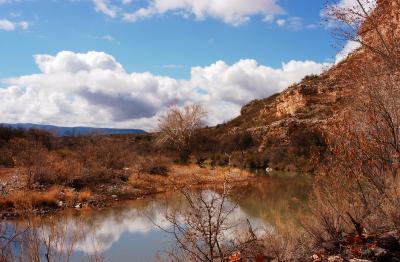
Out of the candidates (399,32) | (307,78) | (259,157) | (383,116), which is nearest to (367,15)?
(399,32)

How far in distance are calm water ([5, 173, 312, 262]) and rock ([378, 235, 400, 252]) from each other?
3.13 metres

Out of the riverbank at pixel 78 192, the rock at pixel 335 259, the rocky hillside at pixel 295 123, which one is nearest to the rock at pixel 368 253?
the rock at pixel 335 259

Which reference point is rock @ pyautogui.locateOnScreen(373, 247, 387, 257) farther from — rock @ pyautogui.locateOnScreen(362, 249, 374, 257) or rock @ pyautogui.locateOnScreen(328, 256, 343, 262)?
rock @ pyautogui.locateOnScreen(328, 256, 343, 262)

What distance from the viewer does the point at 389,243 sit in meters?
6.63

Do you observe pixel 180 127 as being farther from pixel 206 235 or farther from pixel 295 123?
pixel 206 235

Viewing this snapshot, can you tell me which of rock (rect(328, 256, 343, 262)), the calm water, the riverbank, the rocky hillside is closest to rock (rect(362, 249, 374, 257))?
rock (rect(328, 256, 343, 262))

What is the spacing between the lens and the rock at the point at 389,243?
6547 millimetres

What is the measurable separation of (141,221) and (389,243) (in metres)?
11.4

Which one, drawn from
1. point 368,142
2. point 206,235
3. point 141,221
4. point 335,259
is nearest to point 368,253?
point 335,259

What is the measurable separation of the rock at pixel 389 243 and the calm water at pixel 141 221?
3134mm

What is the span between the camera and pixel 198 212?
6742 millimetres

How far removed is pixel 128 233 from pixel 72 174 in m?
11.2

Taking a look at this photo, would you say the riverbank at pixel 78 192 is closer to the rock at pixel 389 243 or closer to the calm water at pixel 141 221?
the calm water at pixel 141 221

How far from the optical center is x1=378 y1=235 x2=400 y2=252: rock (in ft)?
21.5
